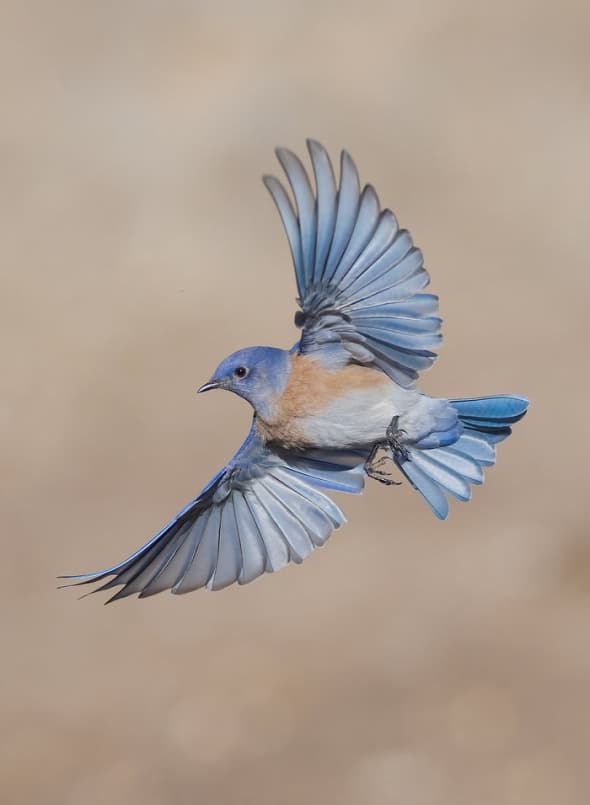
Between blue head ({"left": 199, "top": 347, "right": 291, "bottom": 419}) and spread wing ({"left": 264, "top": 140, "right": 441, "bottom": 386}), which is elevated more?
spread wing ({"left": 264, "top": 140, "right": 441, "bottom": 386})

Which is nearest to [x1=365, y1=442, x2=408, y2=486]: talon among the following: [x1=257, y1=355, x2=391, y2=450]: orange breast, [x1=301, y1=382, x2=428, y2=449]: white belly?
[x1=301, y1=382, x2=428, y2=449]: white belly

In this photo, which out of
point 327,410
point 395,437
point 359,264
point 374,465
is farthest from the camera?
point 374,465

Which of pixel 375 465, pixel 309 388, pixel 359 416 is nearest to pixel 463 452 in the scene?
pixel 375 465

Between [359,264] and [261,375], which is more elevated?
[359,264]

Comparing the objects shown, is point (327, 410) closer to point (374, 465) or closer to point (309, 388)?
point (309, 388)

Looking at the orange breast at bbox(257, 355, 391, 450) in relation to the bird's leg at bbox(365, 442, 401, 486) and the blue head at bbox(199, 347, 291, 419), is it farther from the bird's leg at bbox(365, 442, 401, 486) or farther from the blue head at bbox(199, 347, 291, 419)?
the bird's leg at bbox(365, 442, 401, 486)

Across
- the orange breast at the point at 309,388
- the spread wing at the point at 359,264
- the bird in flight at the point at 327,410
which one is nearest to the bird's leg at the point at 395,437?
the bird in flight at the point at 327,410

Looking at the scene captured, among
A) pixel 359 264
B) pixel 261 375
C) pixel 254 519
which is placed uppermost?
pixel 359 264
